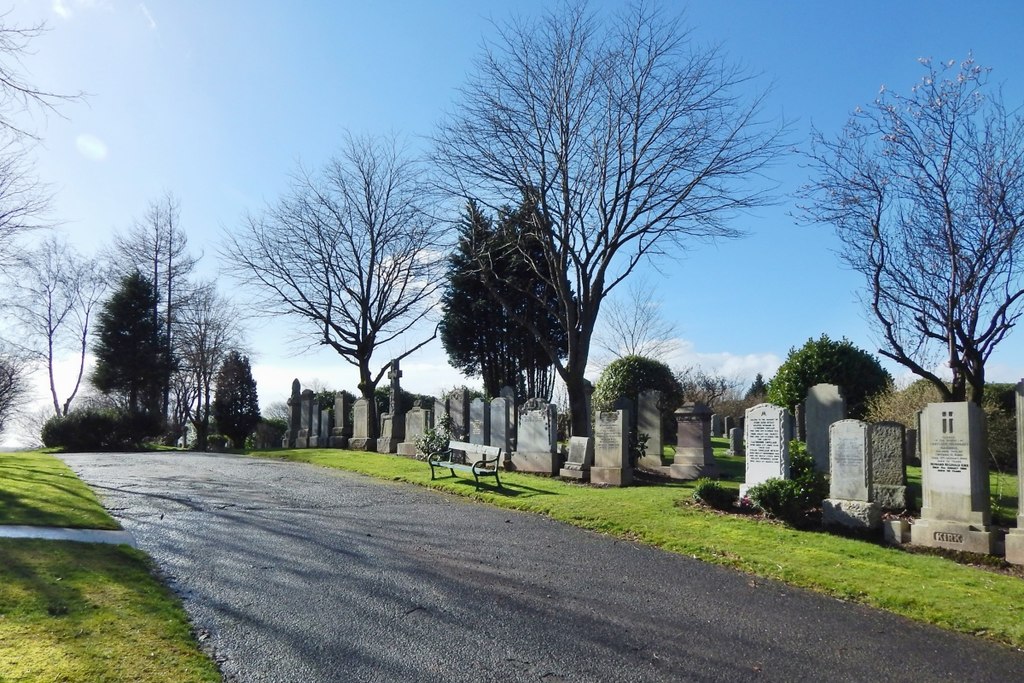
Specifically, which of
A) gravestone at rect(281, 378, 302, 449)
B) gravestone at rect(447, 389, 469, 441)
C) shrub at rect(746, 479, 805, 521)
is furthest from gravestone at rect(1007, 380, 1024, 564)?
gravestone at rect(281, 378, 302, 449)

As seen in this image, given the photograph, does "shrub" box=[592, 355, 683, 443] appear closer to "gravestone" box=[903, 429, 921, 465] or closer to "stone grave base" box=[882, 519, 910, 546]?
"gravestone" box=[903, 429, 921, 465]

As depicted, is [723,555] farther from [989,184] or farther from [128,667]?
[989,184]

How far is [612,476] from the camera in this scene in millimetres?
15023

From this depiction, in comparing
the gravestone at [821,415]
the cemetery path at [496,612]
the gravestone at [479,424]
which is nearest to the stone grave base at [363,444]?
the gravestone at [479,424]

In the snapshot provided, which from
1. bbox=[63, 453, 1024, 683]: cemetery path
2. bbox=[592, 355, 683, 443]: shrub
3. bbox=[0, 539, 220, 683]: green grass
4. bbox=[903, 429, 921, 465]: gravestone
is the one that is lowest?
bbox=[63, 453, 1024, 683]: cemetery path

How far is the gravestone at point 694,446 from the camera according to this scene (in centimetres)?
1675

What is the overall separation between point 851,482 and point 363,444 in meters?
19.3

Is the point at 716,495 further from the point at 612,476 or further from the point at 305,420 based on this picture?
the point at 305,420

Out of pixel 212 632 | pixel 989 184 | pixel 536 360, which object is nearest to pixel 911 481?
pixel 989 184

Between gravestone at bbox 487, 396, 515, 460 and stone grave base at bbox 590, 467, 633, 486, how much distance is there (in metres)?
3.68

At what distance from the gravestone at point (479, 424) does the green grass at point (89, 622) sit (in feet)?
39.4

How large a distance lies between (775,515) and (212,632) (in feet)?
26.5

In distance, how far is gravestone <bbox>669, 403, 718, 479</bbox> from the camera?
659 inches

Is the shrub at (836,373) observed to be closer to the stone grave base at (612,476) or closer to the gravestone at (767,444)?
the stone grave base at (612,476)
